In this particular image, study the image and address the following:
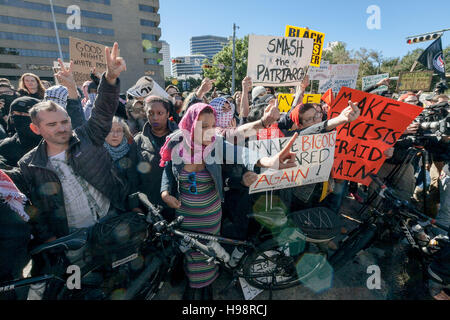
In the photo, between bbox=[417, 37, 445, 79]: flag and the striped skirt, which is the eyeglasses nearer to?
the striped skirt

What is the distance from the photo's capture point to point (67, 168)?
6.12 feet

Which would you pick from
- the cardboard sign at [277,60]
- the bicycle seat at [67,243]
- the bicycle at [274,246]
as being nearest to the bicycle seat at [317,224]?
the bicycle at [274,246]

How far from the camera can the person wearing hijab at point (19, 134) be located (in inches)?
98.3

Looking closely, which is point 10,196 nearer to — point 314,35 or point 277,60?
point 277,60

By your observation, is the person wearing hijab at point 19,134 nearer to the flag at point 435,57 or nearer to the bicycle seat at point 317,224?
the bicycle seat at point 317,224

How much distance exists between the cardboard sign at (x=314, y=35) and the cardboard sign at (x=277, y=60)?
102cm

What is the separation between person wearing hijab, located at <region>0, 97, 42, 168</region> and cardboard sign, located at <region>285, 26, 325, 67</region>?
15.9 feet

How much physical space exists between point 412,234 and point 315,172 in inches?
44.4

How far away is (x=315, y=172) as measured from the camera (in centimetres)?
236

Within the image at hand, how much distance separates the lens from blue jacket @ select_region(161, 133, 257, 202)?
1986mm

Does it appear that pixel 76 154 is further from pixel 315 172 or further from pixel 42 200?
pixel 315 172

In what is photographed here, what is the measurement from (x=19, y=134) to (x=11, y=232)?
5.56ft

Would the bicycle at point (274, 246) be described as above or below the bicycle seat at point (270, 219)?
below

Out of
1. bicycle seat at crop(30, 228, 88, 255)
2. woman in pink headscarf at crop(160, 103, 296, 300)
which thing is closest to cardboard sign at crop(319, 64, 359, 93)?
woman in pink headscarf at crop(160, 103, 296, 300)
